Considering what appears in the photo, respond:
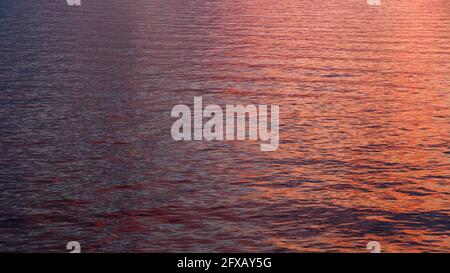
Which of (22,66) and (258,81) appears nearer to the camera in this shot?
(258,81)

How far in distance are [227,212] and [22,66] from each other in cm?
2116

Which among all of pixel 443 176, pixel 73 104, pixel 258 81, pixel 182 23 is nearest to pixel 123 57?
pixel 258 81

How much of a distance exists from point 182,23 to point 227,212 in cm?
3951

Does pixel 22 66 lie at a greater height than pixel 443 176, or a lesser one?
greater

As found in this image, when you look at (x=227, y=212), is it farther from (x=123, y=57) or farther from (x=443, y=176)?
(x=123, y=57)

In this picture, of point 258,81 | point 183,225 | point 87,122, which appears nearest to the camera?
point 183,225

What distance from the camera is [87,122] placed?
24.3m

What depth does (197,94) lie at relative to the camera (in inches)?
1129

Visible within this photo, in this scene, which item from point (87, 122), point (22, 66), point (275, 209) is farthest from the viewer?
point (22, 66)

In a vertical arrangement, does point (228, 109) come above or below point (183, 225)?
above
